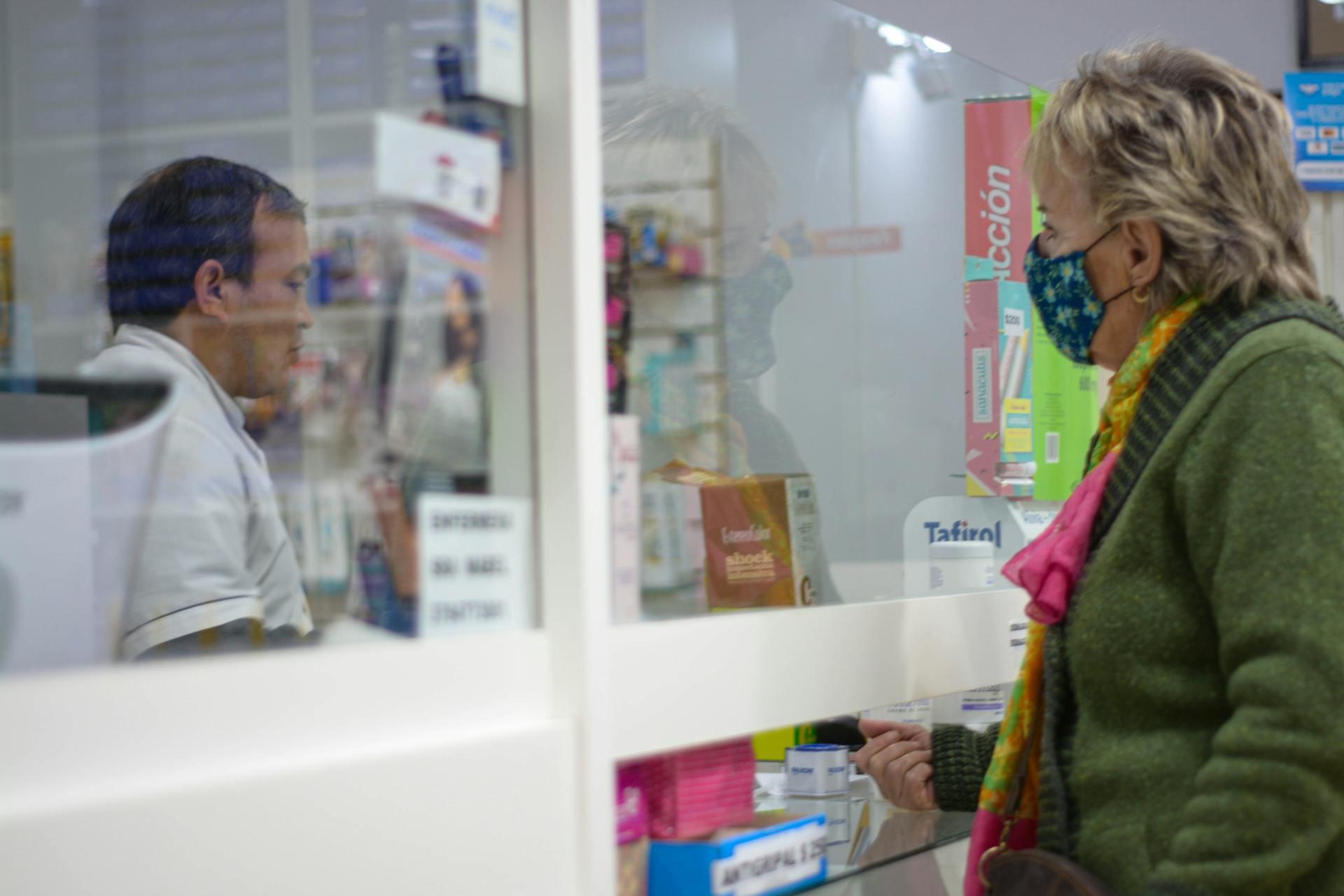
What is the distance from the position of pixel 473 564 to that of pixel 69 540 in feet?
1.20

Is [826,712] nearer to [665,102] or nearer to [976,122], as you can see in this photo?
[665,102]

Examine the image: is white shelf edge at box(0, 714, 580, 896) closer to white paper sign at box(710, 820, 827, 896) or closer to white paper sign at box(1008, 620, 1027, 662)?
white paper sign at box(710, 820, 827, 896)

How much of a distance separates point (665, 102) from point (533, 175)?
33 centimetres

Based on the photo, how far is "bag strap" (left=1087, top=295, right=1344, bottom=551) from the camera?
1.29 m

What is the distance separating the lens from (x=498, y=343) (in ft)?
4.04

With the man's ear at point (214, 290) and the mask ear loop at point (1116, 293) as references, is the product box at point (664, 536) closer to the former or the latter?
the mask ear loop at point (1116, 293)

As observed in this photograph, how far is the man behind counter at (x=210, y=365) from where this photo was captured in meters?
Answer: 1.39

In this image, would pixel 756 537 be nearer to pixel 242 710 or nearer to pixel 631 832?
pixel 631 832

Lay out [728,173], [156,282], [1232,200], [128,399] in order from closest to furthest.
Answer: [1232,200], [728,173], [128,399], [156,282]

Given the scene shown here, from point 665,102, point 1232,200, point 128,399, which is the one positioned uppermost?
point 665,102

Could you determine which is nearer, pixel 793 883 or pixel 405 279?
pixel 405 279

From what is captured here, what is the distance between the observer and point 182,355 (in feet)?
6.25

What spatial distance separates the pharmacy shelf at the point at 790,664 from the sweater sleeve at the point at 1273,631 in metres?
0.44

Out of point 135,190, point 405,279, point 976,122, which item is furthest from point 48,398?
point 976,122
